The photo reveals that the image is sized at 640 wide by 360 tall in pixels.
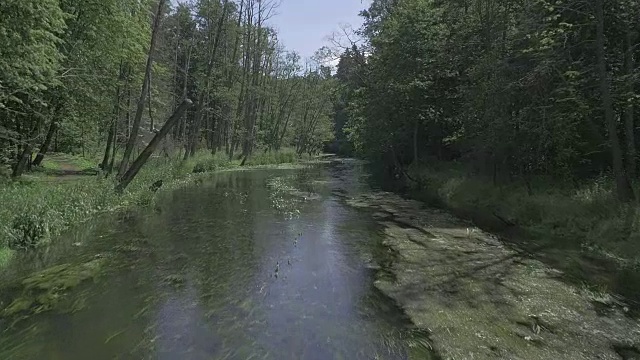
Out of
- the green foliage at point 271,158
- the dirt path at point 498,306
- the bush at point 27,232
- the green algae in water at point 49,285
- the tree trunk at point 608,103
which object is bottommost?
the green algae in water at point 49,285

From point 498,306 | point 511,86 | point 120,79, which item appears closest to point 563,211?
point 511,86

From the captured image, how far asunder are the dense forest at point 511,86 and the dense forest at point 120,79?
1241cm

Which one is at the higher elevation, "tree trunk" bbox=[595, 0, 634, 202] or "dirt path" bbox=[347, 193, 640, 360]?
"tree trunk" bbox=[595, 0, 634, 202]

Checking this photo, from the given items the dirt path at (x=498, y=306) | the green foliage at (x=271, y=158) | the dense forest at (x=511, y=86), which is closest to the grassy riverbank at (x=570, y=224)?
the dense forest at (x=511, y=86)

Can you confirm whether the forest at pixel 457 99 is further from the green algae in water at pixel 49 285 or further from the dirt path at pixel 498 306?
the dirt path at pixel 498 306

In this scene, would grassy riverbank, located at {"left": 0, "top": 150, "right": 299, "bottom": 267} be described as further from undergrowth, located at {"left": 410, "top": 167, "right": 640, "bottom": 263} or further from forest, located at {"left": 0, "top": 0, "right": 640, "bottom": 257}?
undergrowth, located at {"left": 410, "top": 167, "right": 640, "bottom": 263}

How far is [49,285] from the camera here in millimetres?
8453

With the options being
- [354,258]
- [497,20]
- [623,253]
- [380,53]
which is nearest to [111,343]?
[354,258]

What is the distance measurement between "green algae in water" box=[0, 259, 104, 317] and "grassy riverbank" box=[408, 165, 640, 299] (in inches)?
405

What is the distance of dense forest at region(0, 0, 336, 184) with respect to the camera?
11.6 m

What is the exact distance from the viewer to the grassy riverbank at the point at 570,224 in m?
10.2

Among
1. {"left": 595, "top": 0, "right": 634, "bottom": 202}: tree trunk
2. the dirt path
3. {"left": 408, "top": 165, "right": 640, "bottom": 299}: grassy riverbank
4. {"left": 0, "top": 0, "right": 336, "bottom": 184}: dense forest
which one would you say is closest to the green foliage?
{"left": 0, "top": 0, "right": 336, "bottom": 184}: dense forest

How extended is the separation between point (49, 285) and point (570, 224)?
13710 mm

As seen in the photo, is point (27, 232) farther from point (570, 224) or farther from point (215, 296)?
point (570, 224)
